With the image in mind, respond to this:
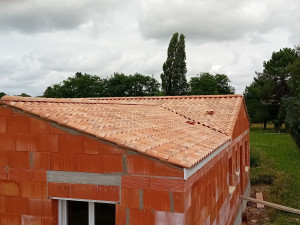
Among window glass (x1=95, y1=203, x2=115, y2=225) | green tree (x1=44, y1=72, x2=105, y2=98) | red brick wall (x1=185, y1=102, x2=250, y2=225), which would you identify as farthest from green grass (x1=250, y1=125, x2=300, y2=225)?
green tree (x1=44, y1=72, x2=105, y2=98)

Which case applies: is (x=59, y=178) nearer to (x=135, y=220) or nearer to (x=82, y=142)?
(x=82, y=142)

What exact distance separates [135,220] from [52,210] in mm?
1669

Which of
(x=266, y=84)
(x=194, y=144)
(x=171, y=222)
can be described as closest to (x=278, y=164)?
(x=194, y=144)

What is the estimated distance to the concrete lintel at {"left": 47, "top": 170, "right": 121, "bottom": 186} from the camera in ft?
18.4

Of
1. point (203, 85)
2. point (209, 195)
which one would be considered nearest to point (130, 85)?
point (203, 85)

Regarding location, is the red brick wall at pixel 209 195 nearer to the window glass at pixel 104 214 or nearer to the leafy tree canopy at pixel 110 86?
the window glass at pixel 104 214

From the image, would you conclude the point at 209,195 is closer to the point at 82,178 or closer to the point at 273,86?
the point at 82,178

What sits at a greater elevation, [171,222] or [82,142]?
[82,142]

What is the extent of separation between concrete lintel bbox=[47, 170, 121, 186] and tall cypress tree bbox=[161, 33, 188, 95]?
117ft

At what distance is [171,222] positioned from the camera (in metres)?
5.22

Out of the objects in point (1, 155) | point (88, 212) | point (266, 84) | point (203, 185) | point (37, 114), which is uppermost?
point (266, 84)

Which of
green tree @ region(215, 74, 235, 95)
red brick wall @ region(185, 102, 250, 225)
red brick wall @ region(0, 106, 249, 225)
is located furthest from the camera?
green tree @ region(215, 74, 235, 95)

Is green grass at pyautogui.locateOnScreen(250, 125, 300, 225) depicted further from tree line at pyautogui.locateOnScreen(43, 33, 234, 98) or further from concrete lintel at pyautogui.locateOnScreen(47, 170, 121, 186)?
tree line at pyautogui.locateOnScreen(43, 33, 234, 98)

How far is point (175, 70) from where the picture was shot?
40812 mm
